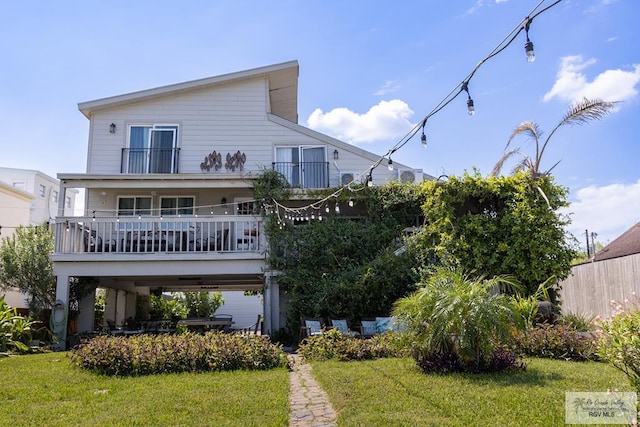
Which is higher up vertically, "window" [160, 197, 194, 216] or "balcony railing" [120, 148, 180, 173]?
"balcony railing" [120, 148, 180, 173]

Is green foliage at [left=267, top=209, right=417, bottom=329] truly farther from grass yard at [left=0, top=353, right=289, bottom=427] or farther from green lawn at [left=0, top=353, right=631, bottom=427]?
grass yard at [left=0, top=353, right=289, bottom=427]

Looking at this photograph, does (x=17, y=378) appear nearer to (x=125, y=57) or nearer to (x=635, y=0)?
(x=125, y=57)

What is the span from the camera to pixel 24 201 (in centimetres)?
2773

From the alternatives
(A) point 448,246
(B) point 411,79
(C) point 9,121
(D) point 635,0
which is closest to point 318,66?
(B) point 411,79

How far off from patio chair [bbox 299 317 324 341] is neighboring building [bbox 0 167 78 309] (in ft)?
37.2

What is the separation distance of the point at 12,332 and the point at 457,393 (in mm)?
9947

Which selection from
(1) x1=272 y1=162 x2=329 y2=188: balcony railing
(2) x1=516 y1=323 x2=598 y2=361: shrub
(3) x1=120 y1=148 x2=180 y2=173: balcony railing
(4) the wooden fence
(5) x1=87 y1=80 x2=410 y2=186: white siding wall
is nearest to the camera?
(2) x1=516 y1=323 x2=598 y2=361: shrub

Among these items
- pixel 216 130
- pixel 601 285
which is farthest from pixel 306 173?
pixel 601 285

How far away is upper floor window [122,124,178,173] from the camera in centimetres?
1691

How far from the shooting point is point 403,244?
13.7m

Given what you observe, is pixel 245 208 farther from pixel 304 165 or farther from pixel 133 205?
pixel 133 205

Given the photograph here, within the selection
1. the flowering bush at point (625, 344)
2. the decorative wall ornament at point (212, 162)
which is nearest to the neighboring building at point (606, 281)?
the flowering bush at point (625, 344)

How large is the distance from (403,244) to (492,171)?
4.57 metres

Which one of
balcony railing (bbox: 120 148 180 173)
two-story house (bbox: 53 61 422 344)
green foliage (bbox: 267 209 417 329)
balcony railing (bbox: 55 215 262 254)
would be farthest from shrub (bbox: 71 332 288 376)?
balcony railing (bbox: 120 148 180 173)
